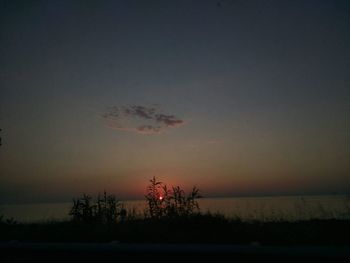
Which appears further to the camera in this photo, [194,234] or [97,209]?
[97,209]

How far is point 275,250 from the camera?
372cm

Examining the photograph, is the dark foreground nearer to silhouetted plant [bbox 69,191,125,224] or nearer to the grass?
the grass

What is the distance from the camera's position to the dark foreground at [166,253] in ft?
11.9

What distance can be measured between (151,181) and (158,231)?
13.9 feet

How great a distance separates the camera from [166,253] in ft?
13.1

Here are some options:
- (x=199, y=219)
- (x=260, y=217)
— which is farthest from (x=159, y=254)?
(x=260, y=217)

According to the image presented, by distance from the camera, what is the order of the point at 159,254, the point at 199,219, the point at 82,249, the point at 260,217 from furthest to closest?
the point at 260,217, the point at 199,219, the point at 82,249, the point at 159,254

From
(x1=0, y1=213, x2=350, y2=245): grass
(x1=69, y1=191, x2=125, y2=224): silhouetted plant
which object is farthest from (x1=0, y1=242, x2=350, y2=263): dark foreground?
(x1=69, y1=191, x2=125, y2=224): silhouetted plant

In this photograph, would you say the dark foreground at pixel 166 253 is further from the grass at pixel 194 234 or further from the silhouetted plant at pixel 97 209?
the silhouetted plant at pixel 97 209

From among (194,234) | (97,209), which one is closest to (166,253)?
(194,234)

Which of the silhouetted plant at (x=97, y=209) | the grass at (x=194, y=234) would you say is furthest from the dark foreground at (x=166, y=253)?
the silhouetted plant at (x=97, y=209)

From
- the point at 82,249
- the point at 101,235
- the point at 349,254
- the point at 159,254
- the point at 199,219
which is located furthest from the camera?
the point at 199,219

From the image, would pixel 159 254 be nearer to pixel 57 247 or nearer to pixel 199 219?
pixel 57 247

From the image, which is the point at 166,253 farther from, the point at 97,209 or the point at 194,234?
the point at 97,209
